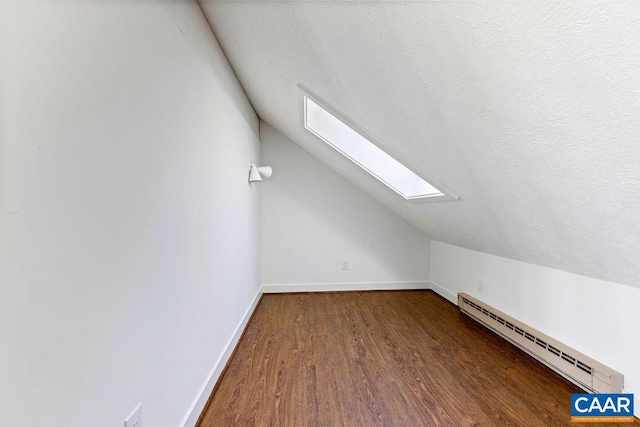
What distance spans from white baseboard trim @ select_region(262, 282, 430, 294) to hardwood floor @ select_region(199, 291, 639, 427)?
825 mm

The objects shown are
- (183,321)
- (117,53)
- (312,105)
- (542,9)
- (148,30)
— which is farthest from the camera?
(312,105)

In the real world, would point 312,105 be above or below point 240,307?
above

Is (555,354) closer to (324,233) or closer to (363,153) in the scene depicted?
(363,153)

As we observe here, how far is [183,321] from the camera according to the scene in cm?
136

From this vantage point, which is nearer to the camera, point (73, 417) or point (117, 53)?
point (73, 417)

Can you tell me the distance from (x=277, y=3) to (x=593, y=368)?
2.36 meters

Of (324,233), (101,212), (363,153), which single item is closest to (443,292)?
(324,233)

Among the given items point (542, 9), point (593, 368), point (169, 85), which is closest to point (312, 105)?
point (169, 85)

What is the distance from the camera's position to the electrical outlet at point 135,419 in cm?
94

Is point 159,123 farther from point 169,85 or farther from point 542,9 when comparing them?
point 542,9

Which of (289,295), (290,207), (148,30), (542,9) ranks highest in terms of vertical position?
(148,30)

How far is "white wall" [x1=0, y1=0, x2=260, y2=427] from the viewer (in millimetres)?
582

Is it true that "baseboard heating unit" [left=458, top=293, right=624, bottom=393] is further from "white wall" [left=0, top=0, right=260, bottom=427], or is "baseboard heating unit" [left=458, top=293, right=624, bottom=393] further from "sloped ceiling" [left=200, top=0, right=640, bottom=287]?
"white wall" [left=0, top=0, right=260, bottom=427]
